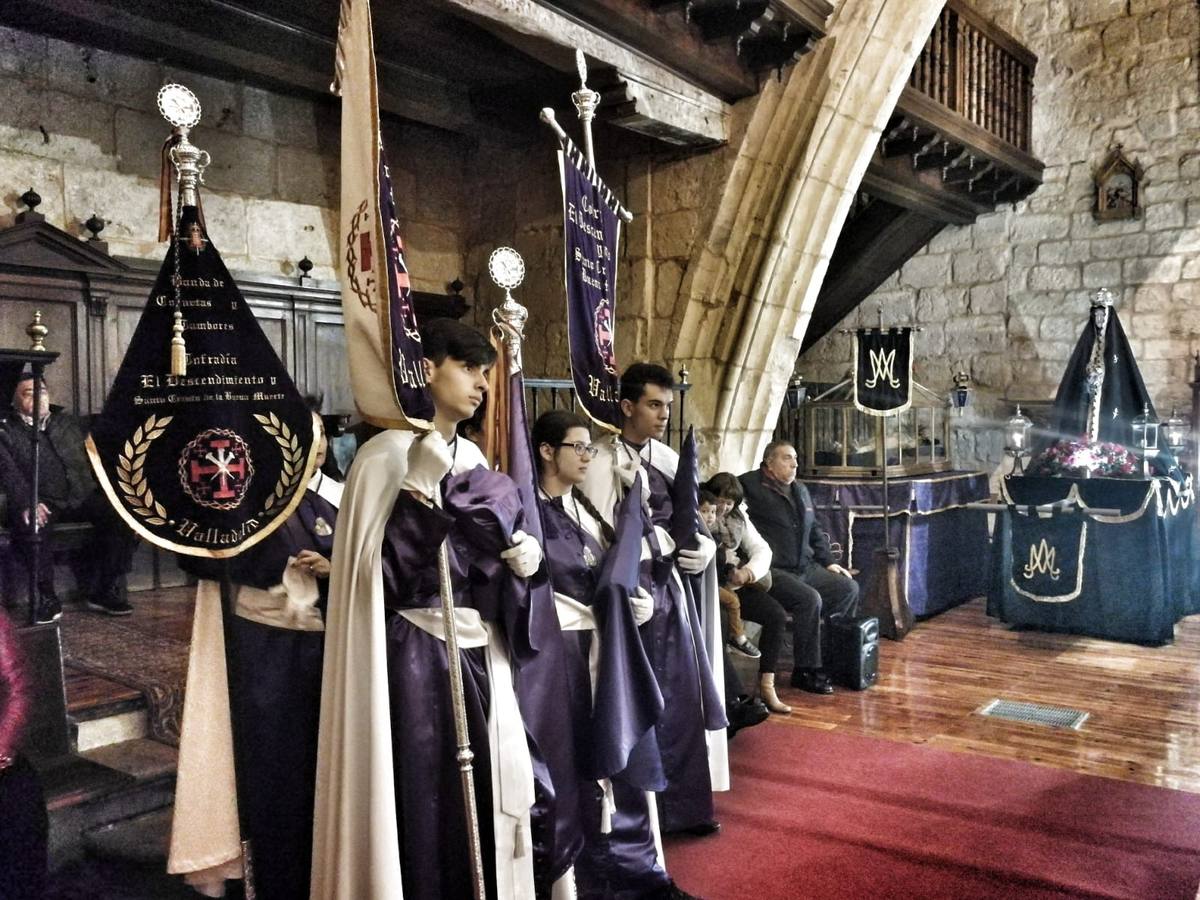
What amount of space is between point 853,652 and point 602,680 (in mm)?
2510

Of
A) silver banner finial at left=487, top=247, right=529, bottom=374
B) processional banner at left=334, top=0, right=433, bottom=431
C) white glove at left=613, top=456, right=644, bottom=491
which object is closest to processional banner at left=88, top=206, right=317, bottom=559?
processional banner at left=334, top=0, right=433, bottom=431

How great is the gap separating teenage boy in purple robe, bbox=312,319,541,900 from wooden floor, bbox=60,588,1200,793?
1700 millimetres

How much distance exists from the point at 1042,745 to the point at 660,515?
207 centimetres

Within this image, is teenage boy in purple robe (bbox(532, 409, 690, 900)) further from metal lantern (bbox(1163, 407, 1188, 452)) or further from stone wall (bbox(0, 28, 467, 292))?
metal lantern (bbox(1163, 407, 1188, 452))

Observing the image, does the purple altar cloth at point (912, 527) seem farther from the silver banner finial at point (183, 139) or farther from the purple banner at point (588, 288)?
the silver banner finial at point (183, 139)

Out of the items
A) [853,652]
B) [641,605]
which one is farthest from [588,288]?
[853,652]

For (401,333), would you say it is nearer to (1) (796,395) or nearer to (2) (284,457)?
(2) (284,457)

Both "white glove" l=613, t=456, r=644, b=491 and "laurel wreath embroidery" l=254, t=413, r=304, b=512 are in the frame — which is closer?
"laurel wreath embroidery" l=254, t=413, r=304, b=512

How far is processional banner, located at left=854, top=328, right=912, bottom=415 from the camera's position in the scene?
5.61 m

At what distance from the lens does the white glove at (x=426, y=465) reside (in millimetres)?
1846

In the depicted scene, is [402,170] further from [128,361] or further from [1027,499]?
[1027,499]

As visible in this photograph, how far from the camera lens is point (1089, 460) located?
6.10 meters

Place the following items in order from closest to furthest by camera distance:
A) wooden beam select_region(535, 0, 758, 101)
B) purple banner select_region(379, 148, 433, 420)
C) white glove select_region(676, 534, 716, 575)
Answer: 1. purple banner select_region(379, 148, 433, 420)
2. white glove select_region(676, 534, 716, 575)
3. wooden beam select_region(535, 0, 758, 101)

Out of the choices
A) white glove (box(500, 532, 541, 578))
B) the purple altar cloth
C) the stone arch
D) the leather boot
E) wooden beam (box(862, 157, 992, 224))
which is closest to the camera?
white glove (box(500, 532, 541, 578))
